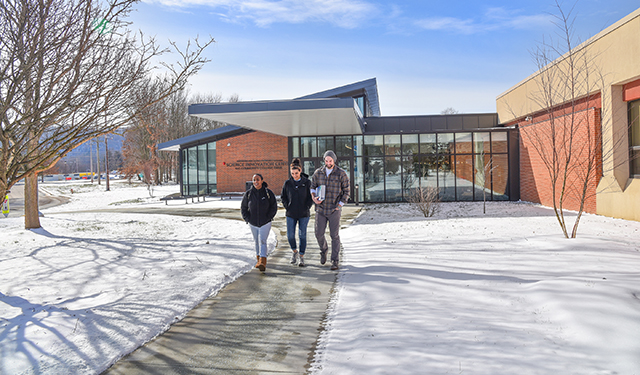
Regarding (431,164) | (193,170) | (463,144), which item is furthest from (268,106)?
(193,170)

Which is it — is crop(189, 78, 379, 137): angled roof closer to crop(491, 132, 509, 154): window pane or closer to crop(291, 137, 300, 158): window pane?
crop(291, 137, 300, 158): window pane

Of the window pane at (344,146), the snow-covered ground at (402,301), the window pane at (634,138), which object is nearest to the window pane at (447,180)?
the window pane at (344,146)

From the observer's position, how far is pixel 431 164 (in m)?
19.9

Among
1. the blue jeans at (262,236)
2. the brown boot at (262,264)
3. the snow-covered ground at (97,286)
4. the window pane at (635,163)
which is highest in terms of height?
the window pane at (635,163)

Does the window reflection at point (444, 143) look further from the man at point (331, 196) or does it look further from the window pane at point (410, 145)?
the man at point (331, 196)

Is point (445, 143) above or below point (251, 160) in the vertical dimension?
above

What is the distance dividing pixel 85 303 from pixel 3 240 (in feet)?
23.5

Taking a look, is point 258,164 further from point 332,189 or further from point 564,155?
point 332,189

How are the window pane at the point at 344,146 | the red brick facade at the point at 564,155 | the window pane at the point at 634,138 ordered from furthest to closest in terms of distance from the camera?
the window pane at the point at 344,146 → the red brick facade at the point at 564,155 → the window pane at the point at 634,138

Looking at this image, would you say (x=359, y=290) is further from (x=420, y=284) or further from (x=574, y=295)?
(x=574, y=295)

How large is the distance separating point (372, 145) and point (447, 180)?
3.91m

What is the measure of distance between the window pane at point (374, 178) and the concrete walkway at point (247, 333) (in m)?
14.6

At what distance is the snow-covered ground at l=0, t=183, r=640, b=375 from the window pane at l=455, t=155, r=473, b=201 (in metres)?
10.8

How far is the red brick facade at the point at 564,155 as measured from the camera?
1172 centimetres
